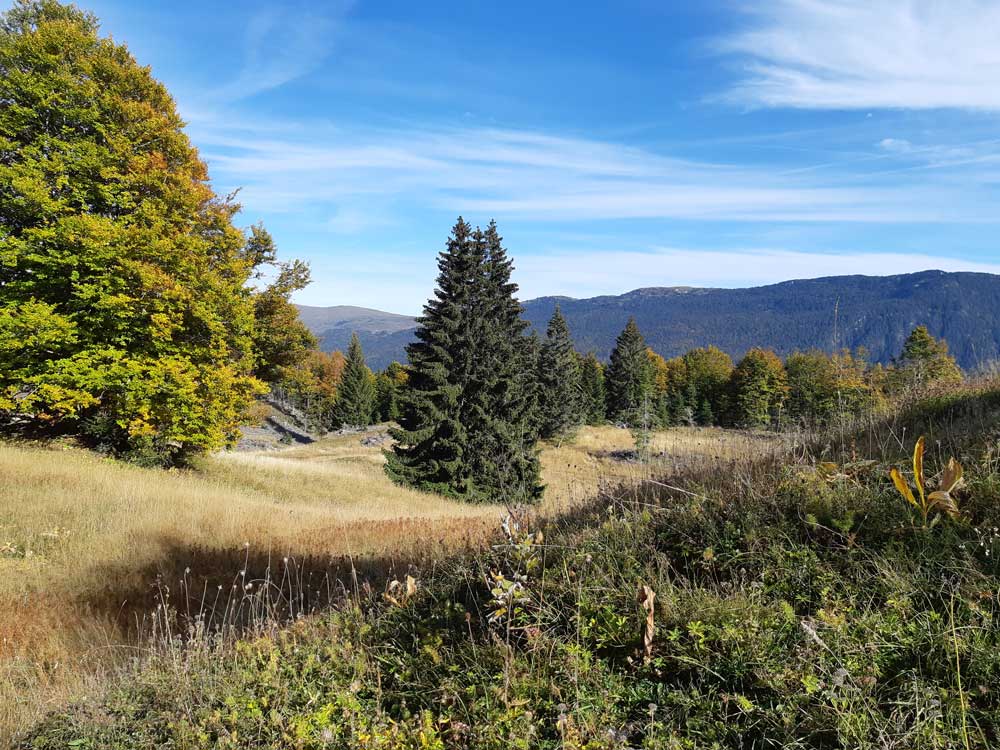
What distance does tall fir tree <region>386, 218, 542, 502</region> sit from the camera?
21.3m

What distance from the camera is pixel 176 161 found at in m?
15.4

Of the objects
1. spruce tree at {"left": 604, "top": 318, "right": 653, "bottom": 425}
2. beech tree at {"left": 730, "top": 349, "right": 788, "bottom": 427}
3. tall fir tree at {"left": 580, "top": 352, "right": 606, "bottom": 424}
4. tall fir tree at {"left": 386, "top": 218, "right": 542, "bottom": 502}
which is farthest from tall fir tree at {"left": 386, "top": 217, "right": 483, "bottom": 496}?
beech tree at {"left": 730, "top": 349, "right": 788, "bottom": 427}

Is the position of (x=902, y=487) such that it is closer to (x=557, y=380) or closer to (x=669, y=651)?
(x=669, y=651)

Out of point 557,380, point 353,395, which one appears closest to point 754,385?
point 557,380

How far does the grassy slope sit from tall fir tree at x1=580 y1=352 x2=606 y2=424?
2045 inches

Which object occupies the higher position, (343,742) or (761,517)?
(761,517)

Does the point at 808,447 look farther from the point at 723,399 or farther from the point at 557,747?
the point at 723,399

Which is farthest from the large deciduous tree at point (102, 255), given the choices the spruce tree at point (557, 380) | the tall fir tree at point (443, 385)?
the spruce tree at point (557, 380)

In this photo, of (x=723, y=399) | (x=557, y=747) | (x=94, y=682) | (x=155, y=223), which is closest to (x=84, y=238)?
(x=155, y=223)

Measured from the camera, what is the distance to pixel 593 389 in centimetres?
6831

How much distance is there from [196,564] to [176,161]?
13.3m

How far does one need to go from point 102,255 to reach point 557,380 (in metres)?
34.1

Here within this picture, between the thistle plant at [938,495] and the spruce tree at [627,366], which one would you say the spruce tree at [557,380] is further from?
the thistle plant at [938,495]

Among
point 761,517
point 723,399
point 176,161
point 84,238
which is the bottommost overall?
point 723,399
